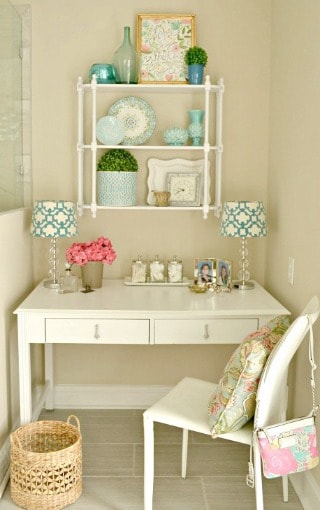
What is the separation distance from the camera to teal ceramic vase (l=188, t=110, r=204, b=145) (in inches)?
122

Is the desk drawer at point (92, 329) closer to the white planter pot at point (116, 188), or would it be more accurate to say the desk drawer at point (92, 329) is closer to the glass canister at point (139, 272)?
the glass canister at point (139, 272)

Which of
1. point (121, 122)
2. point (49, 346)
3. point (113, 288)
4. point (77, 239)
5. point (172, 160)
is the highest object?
point (121, 122)

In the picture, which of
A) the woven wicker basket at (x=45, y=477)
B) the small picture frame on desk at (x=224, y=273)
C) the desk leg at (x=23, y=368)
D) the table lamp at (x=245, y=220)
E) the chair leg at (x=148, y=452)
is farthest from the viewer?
the small picture frame on desk at (x=224, y=273)

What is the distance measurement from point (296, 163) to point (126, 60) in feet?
3.40

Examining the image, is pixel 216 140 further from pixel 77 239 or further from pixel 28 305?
pixel 28 305

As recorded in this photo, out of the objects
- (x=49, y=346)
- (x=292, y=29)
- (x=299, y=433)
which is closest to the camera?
(x=299, y=433)

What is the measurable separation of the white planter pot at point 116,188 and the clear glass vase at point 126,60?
1.61 feet

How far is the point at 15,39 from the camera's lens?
3043 millimetres

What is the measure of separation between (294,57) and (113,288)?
143cm

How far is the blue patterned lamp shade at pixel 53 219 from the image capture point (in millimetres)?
2900

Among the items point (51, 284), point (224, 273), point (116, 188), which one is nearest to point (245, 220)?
point (224, 273)

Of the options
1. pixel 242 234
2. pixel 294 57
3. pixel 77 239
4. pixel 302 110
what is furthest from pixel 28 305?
pixel 294 57

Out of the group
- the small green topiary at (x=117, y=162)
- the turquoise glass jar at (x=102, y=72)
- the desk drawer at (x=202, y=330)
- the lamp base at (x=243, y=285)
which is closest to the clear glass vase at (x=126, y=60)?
the turquoise glass jar at (x=102, y=72)

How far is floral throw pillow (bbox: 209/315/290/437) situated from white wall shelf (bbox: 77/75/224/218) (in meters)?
1.15
